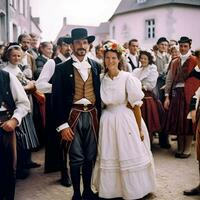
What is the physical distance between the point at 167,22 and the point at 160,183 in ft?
71.7

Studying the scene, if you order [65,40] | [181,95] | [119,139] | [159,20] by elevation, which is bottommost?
[119,139]

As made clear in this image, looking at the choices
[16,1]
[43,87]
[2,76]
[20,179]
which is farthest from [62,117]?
[16,1]

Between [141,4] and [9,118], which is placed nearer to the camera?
[9,118]

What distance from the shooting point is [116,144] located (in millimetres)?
3914

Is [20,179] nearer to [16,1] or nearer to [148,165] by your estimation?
[148,165]

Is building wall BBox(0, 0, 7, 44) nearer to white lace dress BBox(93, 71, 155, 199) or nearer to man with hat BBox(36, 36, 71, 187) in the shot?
man with hat BBox(36, 36, 71, 187)

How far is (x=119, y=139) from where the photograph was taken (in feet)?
12.7

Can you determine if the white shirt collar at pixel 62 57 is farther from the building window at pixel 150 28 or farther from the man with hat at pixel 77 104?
the building window at pixel 150 28

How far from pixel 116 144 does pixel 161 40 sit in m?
4.35

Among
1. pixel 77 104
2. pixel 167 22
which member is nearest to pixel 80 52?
pixel 77 104

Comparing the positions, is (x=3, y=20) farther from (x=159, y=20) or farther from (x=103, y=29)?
(x=103, y=29)

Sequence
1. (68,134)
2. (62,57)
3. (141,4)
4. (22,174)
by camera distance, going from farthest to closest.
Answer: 1. (141,4)
2. (62,57)
3. (22,174)
4. (68,134)

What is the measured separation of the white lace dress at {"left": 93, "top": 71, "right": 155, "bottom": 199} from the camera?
3.89m

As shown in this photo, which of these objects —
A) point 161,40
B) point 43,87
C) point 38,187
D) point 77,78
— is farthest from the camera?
point 161,40
